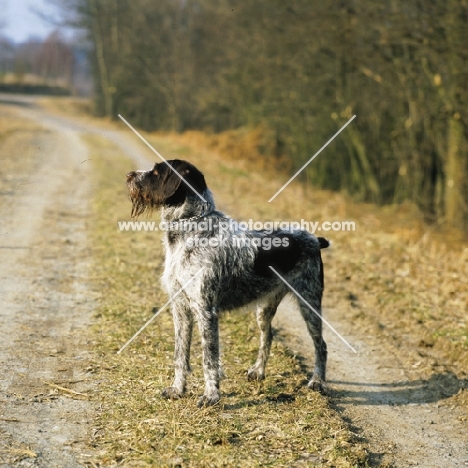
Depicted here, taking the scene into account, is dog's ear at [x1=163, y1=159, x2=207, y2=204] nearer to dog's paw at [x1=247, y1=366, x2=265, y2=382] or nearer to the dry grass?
the dry grass

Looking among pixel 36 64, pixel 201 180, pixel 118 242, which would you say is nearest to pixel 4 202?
pixel 118 242

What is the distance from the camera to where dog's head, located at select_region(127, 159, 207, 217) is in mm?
5578

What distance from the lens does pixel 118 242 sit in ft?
37.8

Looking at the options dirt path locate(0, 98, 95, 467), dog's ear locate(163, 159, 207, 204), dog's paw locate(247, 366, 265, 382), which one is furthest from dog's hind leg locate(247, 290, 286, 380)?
dirt path locate(0, 98, 95, 467)

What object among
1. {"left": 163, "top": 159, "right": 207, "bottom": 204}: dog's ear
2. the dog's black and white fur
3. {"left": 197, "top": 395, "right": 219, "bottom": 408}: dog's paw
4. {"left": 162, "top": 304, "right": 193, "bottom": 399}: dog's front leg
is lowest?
{"left": 197, "top": 395, "right": 219, "bottom": 408}: dog's paw

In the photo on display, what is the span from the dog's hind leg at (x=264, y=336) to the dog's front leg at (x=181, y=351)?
822 millimetres

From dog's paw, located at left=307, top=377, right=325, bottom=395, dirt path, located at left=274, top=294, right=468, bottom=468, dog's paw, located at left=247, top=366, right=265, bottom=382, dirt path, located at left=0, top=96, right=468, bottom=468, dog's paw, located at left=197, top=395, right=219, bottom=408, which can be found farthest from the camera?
dog's paw, located at left=247, top=366, right=265, bottom=382

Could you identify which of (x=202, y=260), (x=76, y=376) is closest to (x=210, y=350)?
(x=202, y=260)

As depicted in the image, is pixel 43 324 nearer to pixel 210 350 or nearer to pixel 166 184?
pixel 210 350

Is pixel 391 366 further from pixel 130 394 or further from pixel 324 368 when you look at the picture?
pixel 130 394

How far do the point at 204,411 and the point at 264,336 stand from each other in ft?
4.54

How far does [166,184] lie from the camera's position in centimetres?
562

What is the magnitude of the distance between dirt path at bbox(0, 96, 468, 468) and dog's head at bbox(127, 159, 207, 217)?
5.96 feet

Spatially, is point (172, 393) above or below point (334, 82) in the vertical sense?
below
